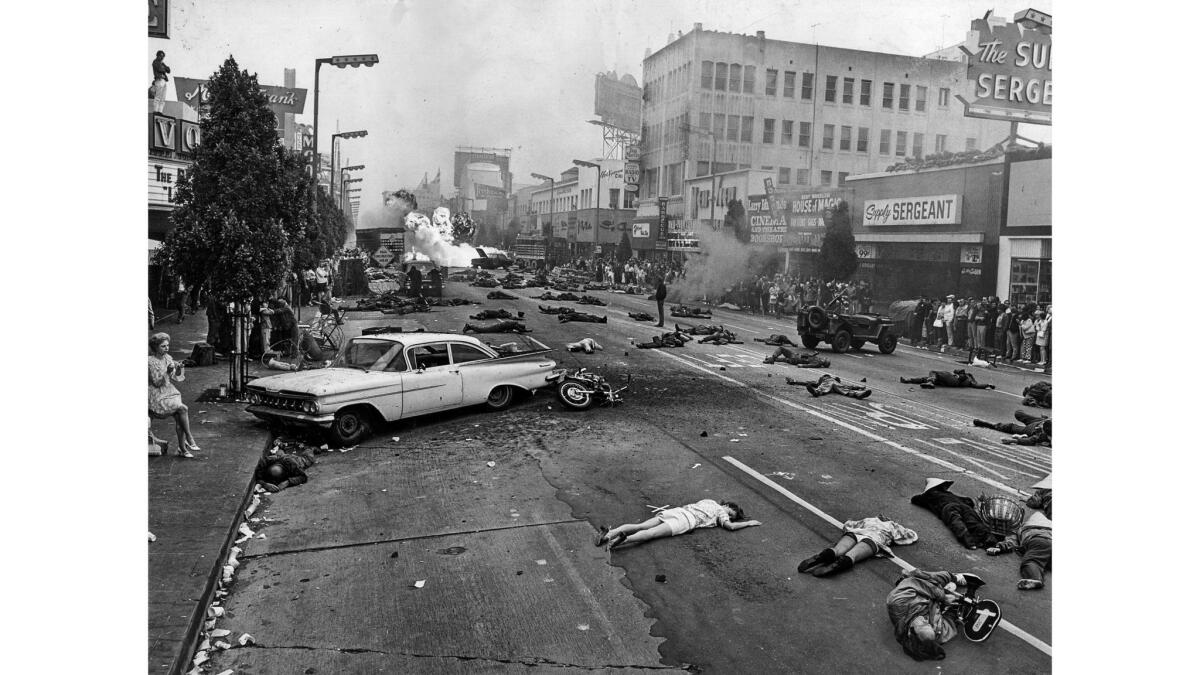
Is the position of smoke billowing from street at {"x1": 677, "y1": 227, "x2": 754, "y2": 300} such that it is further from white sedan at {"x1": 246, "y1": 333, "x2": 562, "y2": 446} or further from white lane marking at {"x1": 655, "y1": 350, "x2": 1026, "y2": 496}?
white sedan at {"x1": 246, "y1": 333, "x2": 562, "y2": 446}

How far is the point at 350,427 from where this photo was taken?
10.8 m

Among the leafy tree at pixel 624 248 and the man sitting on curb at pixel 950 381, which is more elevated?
the leafy tree at pixel 624 248

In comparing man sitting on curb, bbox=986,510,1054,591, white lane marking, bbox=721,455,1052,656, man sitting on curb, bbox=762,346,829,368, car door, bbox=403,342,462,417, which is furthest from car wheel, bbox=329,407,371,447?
man sitting on curb, bbox=762,346,829,368

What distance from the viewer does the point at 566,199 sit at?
52156 millimetres

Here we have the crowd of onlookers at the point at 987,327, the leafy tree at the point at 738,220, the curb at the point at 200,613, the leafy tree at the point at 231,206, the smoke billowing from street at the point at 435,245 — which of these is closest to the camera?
the curb at the point at 200,613

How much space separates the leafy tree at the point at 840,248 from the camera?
31.6 metres

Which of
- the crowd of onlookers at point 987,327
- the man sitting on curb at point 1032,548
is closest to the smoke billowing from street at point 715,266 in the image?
the crowd of onlookers at point 987,327

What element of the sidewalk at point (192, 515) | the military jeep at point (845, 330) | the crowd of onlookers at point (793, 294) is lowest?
the sidewalk at point (192, 515)

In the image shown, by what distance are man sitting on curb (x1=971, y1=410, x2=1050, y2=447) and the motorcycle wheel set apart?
18.2ft

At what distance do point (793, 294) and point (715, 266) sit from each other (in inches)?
285

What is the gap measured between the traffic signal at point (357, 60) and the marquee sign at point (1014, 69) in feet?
40.2

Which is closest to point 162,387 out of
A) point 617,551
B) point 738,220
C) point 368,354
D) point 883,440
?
point 368,354

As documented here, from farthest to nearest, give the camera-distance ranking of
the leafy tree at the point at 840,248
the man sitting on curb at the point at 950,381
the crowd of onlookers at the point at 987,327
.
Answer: the leafy tree at the point at 840,248, the crowd of onlookers at the point at 987,327, the man sitting on curb at the point at 950,381

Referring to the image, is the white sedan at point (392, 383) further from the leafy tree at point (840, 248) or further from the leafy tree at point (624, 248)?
the leafy tree at point (624, 248)
